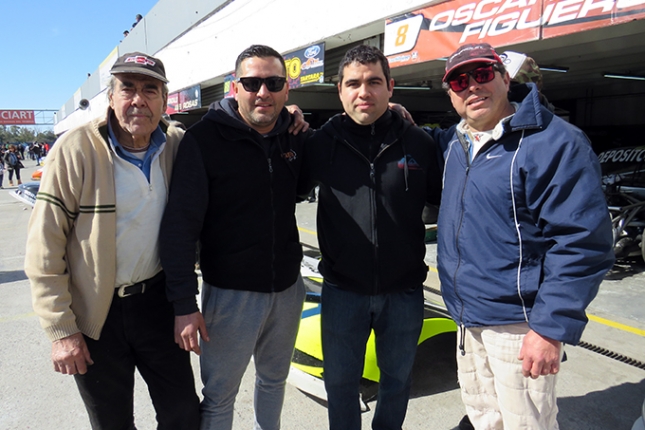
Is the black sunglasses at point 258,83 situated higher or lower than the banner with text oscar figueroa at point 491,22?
lower

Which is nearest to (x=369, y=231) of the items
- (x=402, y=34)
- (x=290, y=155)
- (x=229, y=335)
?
(x=290, y=155)

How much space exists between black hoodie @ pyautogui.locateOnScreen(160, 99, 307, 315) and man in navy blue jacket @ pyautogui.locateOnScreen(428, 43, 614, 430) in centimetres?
80

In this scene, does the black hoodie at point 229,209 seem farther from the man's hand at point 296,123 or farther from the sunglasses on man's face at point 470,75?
the sunglasses on man's face at point 470,75

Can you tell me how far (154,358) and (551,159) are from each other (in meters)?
1.89

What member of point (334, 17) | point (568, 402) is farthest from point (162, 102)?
point (334, 17)

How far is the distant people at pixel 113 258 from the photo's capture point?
178 cm

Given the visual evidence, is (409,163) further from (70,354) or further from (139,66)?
A: (70,354)

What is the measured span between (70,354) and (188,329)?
47 cm

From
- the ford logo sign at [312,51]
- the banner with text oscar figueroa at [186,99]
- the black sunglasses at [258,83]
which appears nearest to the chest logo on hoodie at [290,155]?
the black sunglasses at [258,83]

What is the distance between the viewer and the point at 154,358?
6.57 feet

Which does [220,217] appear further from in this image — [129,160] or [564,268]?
[564,268]

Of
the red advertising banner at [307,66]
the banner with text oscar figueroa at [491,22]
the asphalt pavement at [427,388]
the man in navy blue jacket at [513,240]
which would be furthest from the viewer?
the red advertising banner at [307,66]

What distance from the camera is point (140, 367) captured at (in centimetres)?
204

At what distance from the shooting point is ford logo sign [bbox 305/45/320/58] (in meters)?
9.36
